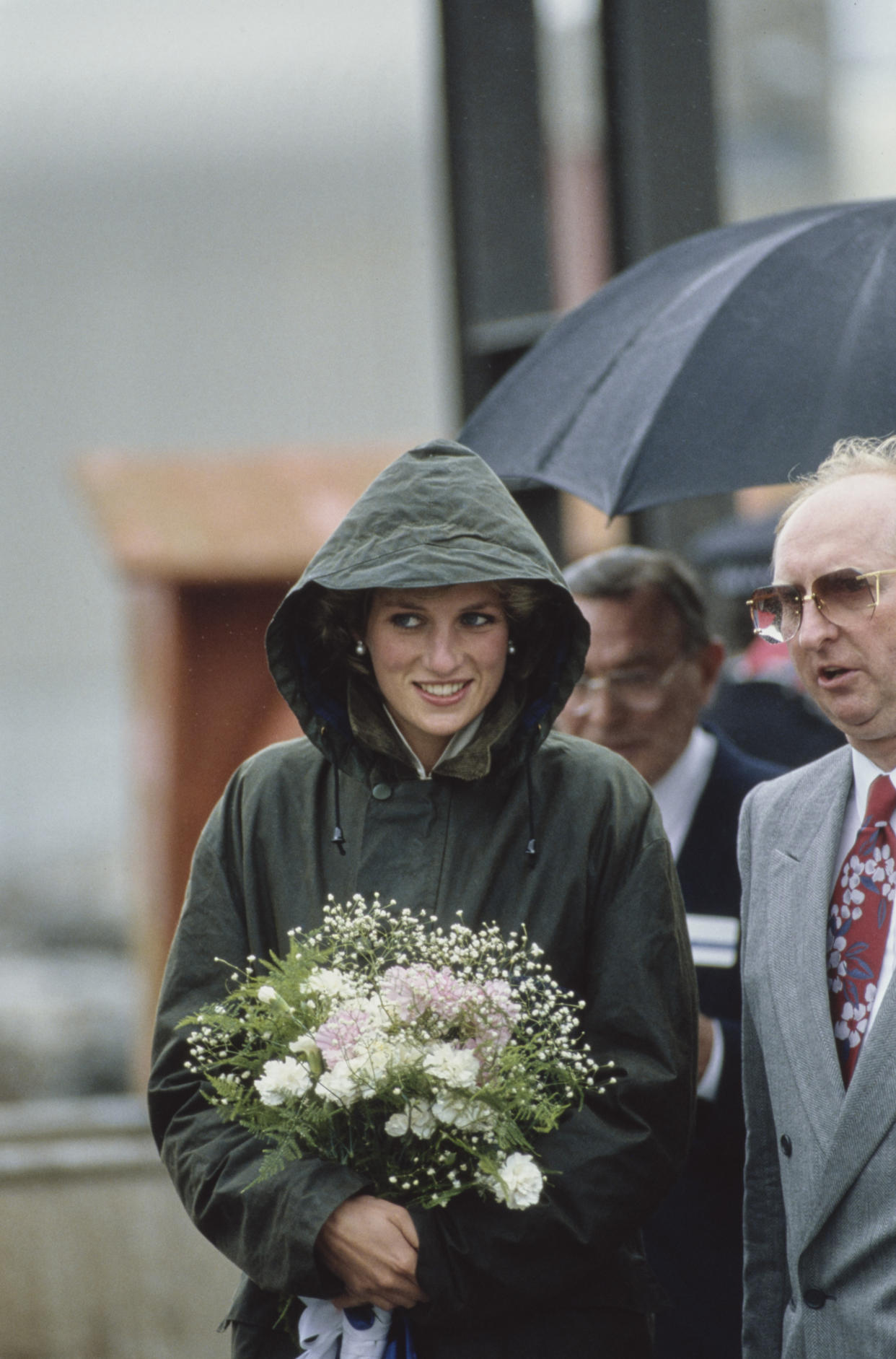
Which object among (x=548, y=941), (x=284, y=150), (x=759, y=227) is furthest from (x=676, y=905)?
(x=284, y=150)

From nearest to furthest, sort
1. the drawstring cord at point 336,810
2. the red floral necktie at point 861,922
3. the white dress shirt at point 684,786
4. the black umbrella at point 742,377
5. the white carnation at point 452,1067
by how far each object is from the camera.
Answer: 1. the white carnation at point 452,1067
2. the red floral necktie at point 861,922
3. the drawstring cord at point 336,810
4. the black umbrella at point 742,377
5. the white dress shirt at point 684,786

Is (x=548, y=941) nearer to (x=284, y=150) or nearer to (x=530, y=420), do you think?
(x=530, y=420)

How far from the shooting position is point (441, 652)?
8.68 feet

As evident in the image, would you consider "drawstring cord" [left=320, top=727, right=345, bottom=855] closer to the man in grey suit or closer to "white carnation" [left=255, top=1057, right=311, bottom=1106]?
"white carnation" [left=255, top=1057, right=311, bottom=1106]

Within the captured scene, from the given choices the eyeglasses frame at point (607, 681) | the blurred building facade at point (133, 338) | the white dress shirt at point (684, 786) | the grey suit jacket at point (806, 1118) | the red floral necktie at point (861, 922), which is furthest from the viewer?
the blurred building facade at point (133, 338)

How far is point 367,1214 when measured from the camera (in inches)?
93.0

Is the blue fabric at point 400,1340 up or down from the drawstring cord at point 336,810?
down

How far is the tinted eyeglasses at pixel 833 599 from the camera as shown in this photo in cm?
249

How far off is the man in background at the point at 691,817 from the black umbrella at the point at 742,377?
0.42 meters

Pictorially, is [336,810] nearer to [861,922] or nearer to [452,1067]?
[452,1067]

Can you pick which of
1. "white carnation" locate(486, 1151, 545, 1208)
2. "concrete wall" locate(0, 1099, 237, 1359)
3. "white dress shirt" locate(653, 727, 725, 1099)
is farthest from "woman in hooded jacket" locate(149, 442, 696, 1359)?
"concrete wall" locate(0, 1099, 237, 1359)

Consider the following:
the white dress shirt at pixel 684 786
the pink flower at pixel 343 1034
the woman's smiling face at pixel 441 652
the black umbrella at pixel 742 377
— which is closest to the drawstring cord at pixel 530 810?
the woman's smiling face at pixel 441 652

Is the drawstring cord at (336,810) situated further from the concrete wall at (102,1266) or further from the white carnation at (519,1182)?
the concrete wall at (102,1266)

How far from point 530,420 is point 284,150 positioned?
35.1 feet
